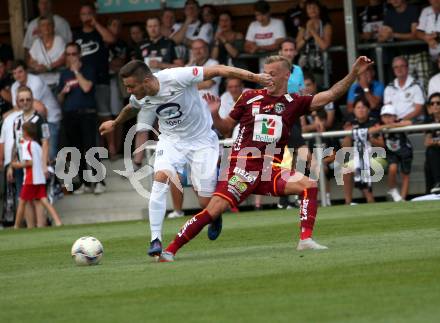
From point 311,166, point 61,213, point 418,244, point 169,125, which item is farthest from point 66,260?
point 61,213

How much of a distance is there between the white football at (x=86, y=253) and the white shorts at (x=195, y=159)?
1.02 metres

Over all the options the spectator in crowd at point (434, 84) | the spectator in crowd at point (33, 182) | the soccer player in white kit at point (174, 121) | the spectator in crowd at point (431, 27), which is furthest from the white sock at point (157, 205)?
the spectator in crowd at point (431, 27)

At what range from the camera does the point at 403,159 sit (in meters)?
18.8

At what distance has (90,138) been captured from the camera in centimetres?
2102

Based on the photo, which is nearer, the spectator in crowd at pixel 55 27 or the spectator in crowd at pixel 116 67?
the spectator in crowd at pixel 116 67

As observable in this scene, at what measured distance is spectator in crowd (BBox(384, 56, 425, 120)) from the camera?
19.0 meters

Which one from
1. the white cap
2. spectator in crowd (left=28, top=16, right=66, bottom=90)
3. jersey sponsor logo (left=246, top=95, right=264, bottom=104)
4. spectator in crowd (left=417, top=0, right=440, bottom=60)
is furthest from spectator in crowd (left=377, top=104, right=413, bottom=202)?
jersey sponsor logo (left=246, top=95, right=264, bottom=104)

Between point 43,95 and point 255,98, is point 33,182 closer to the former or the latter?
point 43,95

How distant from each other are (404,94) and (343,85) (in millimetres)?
8634

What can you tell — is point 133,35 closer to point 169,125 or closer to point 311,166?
point 311,166

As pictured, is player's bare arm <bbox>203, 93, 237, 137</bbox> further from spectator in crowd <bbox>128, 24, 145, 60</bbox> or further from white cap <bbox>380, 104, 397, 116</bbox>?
spectator in crowd <bbox>128, 24, 145, 60</bbox>

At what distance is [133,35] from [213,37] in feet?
5.23

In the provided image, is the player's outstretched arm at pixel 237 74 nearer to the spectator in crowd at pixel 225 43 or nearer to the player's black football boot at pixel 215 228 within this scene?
the player's black football boot at pixel 215 228

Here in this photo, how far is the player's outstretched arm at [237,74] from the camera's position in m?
10.5
